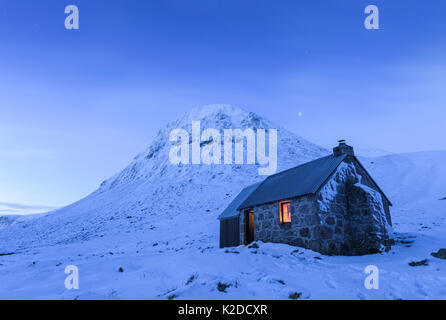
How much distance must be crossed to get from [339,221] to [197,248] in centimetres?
994

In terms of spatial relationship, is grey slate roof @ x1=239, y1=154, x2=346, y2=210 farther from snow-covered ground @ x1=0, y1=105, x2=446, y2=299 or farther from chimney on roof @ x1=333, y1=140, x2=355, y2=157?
snow-covered ground @ x1=0, y1=105, x2=446, y2=299

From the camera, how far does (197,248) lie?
1995 centimetres

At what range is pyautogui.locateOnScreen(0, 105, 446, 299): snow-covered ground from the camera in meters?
7.26

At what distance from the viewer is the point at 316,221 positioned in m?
14.1

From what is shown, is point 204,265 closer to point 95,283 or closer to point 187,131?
point 95,283

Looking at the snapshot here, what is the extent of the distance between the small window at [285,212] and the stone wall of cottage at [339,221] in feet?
0.82

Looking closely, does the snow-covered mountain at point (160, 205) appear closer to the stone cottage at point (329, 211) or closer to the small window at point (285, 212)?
the stone cottage at point (329, 211)

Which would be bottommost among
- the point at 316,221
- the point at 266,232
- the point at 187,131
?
the point at 266,232

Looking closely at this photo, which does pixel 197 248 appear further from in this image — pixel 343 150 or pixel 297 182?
pixel 343 150

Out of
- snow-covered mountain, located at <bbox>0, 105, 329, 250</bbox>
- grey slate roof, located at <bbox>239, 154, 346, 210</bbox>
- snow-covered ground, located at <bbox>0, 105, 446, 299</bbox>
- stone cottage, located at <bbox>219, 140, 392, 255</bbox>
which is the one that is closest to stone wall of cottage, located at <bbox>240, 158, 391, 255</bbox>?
stone cottage, located at <bbox>219, 140, 392, 255</bbox>

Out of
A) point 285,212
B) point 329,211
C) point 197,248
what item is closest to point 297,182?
point 285,212

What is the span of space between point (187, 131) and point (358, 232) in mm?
79475
